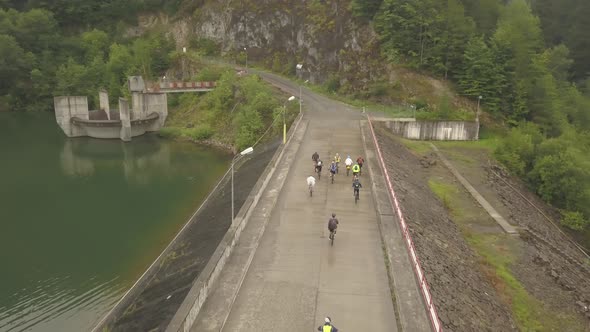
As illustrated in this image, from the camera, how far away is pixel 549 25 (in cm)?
7388

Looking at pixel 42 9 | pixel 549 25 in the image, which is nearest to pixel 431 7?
pixel 549 25

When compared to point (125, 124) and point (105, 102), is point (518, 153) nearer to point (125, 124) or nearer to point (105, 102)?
point (125, 124)

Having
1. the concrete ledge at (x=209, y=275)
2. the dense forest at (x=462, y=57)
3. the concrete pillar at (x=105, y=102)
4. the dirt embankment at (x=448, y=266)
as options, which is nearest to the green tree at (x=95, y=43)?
the dense forest at (x=462, y=57)

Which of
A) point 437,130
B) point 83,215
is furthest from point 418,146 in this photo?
point 83,215

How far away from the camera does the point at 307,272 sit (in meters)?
17.4

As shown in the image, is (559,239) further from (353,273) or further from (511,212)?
(353,273)

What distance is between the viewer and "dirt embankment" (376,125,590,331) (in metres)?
18.8

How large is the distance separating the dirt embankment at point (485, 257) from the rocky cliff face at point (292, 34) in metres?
22.0

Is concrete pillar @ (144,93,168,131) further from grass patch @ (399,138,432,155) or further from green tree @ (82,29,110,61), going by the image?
green tree @ (82,29,110,61)

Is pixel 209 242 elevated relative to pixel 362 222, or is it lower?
lower

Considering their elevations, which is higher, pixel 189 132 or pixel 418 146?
pixel 418 146

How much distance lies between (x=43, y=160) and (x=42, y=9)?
5201 cm

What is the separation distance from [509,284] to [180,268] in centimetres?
1506

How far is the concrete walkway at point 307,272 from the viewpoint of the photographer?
14680mm
